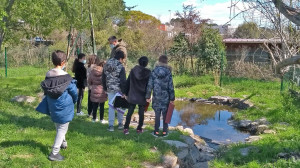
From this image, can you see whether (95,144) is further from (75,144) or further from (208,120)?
(208,120)

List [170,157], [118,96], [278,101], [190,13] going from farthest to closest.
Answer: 1. [190,13]
2. [278,101]
3. [118,96]
4. [170,157]

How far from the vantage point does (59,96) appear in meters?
4.35

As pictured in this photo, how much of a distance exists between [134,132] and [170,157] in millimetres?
1323

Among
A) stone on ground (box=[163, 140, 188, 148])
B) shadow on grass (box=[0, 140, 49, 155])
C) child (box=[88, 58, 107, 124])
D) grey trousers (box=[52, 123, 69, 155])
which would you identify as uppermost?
child (box=[88, 58, 107, 124])

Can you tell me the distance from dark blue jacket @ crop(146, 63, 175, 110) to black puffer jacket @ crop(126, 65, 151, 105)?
4.9 inches

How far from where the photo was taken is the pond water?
8484mm

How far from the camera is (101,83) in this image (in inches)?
265

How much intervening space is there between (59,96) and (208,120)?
6807 mm

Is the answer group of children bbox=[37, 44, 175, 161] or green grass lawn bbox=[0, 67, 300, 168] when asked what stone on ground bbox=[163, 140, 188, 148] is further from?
group of children bbox=[37, 44, 175, 161]

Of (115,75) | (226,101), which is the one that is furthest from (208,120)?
(115,75)

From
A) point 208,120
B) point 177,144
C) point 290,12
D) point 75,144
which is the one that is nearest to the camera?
point 290,12

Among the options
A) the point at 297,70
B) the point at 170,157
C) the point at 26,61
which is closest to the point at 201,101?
the point at 297,70

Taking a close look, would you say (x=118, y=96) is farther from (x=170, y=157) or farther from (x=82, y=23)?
(x=82, y=23)

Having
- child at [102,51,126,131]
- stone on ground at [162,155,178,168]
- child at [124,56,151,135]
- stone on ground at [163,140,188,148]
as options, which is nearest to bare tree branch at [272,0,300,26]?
child at [124,56,151,135]
